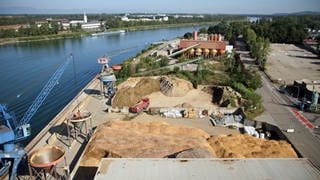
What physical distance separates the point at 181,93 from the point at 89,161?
13507 millimetres

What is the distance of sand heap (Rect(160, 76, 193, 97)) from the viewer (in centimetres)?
2650

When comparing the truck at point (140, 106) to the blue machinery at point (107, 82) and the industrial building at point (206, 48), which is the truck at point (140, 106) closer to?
the blue machinery at point (107, 82)

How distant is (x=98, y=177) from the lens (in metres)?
10.9

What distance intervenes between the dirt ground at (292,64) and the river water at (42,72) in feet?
69.2

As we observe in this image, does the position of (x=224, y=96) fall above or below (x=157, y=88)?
below

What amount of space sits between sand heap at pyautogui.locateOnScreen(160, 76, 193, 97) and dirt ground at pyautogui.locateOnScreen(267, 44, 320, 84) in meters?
10.2

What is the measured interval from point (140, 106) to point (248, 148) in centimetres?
921

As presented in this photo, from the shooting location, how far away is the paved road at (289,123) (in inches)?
644

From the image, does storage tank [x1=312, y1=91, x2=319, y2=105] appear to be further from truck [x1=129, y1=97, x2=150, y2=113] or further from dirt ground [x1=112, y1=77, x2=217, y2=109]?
truck [x1=129, y1=97, x2=150, y2=113]

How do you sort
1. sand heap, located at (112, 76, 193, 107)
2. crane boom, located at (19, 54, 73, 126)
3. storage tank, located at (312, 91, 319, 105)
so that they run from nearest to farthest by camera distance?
crane boom, located at (19, 54, 73, 126)
storage tank, located at (312, 91, 319, 105)
sand heap, located at (112, 76, 193, 107)

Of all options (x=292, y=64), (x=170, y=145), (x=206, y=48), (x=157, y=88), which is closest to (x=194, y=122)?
(x=170, y=145)

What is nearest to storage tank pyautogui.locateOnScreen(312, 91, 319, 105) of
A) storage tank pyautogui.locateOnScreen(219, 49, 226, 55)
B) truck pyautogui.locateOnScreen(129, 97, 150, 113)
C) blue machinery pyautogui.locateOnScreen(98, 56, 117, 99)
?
truck pyautogui.locateOnScreen(129, 97, 150, 113)

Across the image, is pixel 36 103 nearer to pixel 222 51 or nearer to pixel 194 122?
pixel 194 122

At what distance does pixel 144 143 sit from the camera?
49.4 ft
